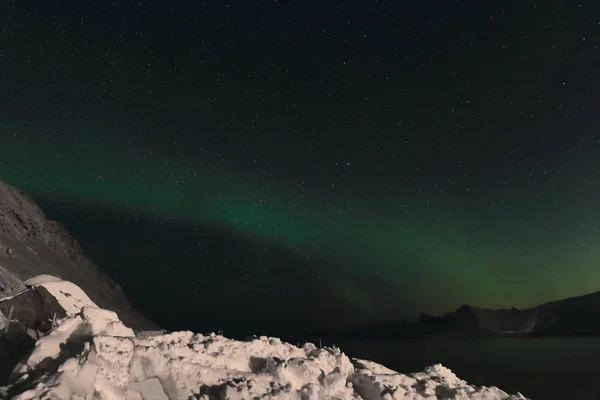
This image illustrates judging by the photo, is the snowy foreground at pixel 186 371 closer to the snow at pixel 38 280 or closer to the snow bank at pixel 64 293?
the snow bank at pixel 64 293

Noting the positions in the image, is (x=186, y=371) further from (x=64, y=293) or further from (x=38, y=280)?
(x=38, y=280)

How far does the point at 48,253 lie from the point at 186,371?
83907mm

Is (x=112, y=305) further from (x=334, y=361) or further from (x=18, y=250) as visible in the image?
(x=334, y=361)

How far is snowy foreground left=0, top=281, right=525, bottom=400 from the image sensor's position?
1061cm

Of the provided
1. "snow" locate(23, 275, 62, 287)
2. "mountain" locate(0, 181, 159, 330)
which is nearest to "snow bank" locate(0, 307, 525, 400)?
"snow" locate(23, 275, 62, 287)

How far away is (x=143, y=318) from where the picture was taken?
323ft

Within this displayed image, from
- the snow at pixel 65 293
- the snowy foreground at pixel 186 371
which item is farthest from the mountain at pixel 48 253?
the snowy foreground at pixel 186 371

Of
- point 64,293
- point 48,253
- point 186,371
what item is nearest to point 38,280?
point 64,293

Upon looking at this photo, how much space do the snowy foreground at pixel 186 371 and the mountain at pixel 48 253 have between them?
172 feet

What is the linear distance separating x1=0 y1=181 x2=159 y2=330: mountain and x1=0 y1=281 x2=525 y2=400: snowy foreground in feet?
172

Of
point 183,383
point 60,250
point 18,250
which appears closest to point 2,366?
point 183,383

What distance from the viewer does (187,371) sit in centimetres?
1242

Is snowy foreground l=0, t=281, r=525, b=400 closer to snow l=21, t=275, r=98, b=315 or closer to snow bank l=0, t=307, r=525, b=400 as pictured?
snow bank l=0, t=307, r=525, b=400

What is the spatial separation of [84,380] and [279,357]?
609 centimetres
